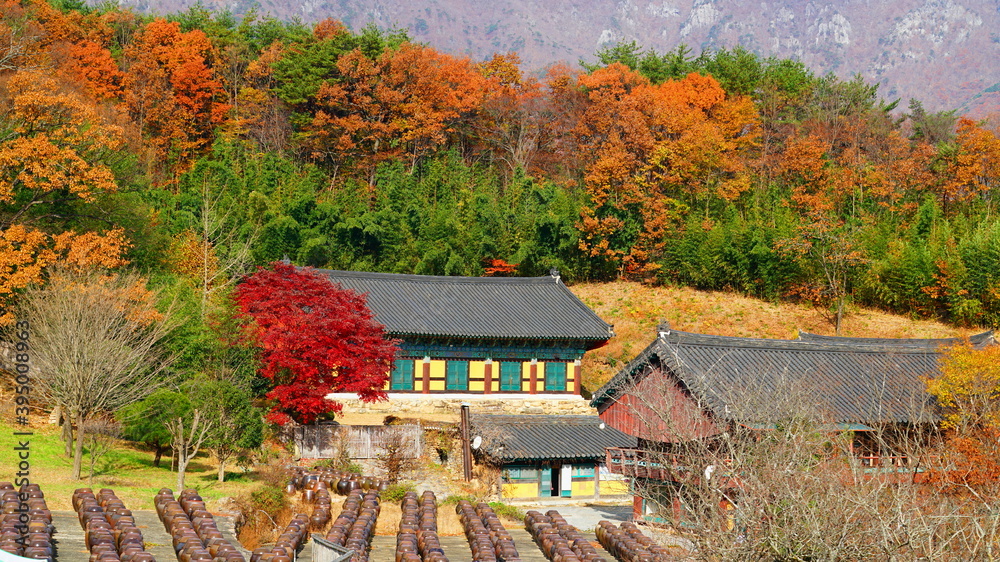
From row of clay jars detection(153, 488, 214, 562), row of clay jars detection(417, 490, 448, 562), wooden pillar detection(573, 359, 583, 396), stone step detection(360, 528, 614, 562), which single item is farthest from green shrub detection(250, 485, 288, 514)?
wooden pillar detection(573, 359, 583, 396)

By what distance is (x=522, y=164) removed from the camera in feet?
171

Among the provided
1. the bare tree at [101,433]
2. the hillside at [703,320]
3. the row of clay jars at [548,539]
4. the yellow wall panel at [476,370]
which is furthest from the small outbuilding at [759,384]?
the bare tree at [101,433]

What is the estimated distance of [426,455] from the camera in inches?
1141

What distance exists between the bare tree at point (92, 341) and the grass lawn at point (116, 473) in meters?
0.79

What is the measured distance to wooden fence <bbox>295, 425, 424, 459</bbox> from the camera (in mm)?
27812

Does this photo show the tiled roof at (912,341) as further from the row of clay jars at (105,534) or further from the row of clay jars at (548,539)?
the row of clay jars at (105,534)

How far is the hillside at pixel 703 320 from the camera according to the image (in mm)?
38875

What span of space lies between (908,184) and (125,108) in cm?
3685

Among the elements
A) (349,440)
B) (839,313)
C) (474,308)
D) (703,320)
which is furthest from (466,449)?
(839,313)

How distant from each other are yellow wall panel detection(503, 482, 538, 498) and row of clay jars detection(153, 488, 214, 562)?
10221 mm


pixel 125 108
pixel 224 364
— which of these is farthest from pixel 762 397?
pixel 125 108

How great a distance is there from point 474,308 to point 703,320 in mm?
11421

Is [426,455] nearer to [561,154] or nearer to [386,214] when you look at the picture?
[386,214]

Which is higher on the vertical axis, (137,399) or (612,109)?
(612,109)
